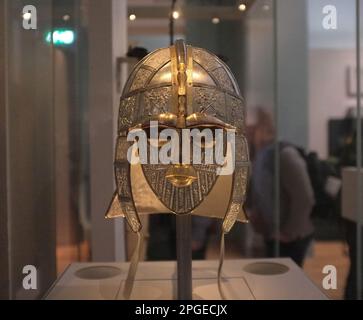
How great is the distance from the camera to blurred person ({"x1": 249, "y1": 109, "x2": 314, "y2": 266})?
66.9 inches

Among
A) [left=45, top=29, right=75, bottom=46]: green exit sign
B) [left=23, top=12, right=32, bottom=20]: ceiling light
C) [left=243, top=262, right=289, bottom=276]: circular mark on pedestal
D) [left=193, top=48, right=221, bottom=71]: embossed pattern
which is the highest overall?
[left=23, top=12, right=32, bottom=20]: ceiling light

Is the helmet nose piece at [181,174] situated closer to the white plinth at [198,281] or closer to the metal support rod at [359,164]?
the white plinth at [198,281]

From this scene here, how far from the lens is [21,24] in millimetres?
1223

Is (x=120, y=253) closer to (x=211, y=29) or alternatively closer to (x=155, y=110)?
(x=155, y=110)

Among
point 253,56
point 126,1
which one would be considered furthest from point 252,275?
point 126,1

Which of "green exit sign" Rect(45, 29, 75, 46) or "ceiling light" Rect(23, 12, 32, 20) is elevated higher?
"ceiling light" Rect(23, 12, 32, 20)

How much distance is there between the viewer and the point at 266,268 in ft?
4.63

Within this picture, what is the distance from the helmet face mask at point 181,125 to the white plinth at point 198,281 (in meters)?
0.21

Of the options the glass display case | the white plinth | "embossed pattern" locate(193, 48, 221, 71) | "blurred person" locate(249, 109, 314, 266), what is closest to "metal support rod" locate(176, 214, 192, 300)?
the white plinth

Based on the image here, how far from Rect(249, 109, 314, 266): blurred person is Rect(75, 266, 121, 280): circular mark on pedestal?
2.07 feet

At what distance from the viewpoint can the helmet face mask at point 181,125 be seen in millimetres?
1013

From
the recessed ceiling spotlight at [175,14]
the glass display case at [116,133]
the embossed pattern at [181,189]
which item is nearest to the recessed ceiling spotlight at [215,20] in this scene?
the glass display case at [116,133]

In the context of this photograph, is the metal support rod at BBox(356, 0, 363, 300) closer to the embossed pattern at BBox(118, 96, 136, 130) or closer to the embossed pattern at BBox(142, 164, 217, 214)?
the embossed pattern at BBox(142, 164, 217, 214)

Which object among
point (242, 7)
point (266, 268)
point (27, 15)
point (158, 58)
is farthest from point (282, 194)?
point (27, 15)
